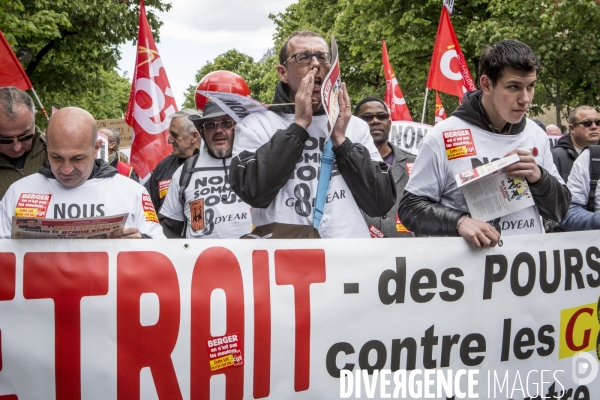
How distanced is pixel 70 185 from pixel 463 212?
5.96ft

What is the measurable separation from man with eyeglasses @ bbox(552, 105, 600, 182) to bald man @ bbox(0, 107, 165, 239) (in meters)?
4.20

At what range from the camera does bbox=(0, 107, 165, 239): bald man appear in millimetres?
3293

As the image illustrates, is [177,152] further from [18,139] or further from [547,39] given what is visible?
[547,39]

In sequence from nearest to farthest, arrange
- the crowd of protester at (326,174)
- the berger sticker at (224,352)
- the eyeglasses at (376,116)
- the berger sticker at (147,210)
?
1. the berger sticker at (224,352)
2. the crowd of protester at (326,174)
3. the berger sticker at (147,210)
4. the eyeglasses at (376,116)

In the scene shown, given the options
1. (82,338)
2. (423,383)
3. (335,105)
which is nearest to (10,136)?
(82,338)

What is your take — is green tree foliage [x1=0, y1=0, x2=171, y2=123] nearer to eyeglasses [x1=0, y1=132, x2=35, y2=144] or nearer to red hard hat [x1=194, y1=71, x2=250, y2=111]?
red hard hat [x1=194, y1=71, x2=250, y2=111]

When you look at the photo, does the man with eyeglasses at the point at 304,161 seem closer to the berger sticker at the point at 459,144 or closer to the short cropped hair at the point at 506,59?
the berger sticker at the point at 459,144

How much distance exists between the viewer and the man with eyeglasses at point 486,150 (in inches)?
128

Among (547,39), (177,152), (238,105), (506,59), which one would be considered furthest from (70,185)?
(547,39)

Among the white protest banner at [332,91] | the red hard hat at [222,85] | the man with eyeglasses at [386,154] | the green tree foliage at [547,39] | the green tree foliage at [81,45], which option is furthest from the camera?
the green tree foliage at [81,45]

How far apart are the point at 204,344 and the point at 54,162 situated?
116cm

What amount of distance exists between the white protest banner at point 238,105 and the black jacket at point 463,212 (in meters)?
0.83

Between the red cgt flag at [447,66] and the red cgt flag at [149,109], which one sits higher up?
the red cgt flag at [447,66]

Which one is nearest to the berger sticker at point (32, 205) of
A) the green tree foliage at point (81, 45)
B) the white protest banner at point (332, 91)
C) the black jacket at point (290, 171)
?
the black jacket at point (290, 171)
